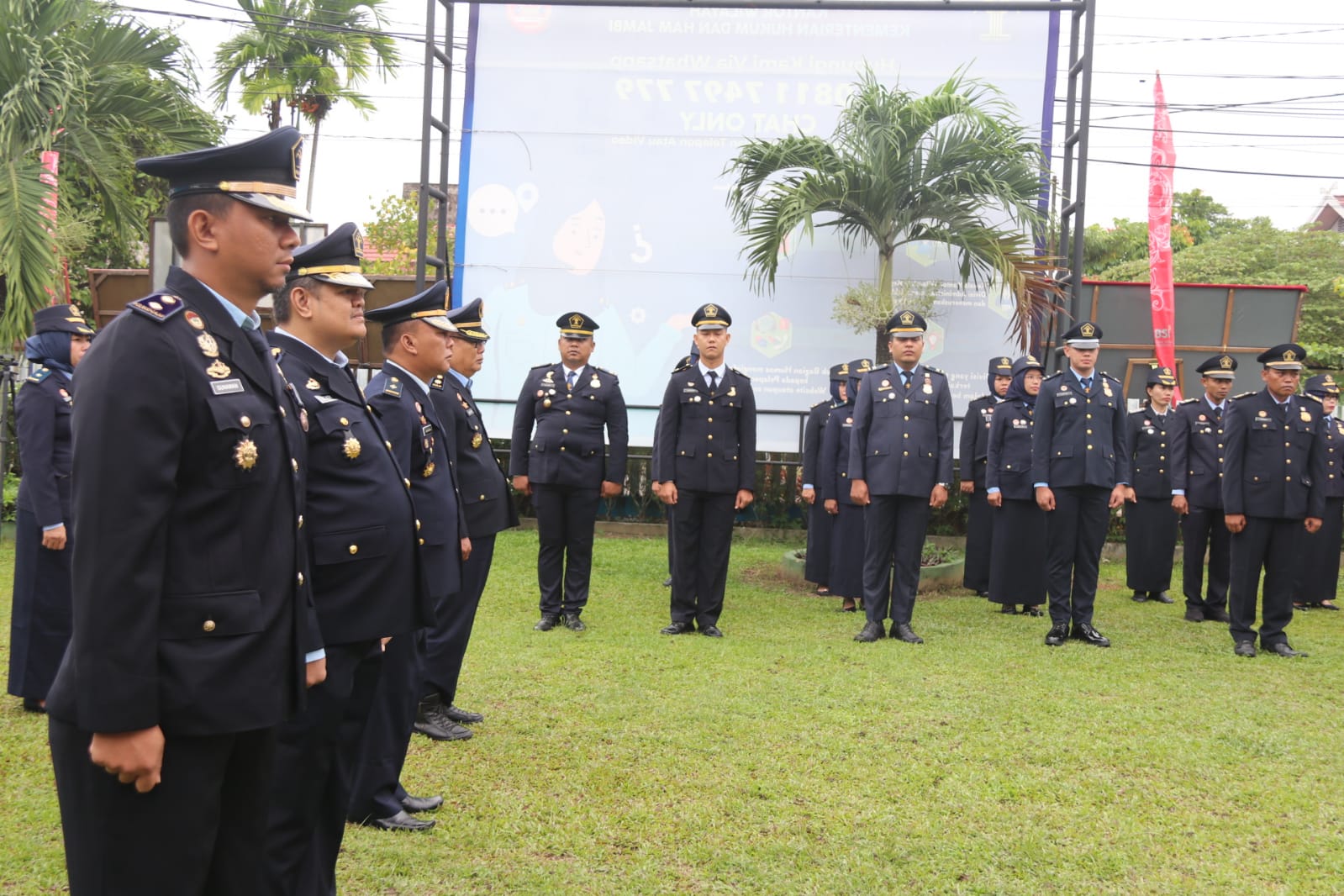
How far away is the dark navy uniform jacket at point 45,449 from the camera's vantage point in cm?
505

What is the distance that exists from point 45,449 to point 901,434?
4.98 meters

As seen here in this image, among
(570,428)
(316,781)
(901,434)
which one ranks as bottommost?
(316,781)

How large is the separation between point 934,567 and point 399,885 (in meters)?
7.24

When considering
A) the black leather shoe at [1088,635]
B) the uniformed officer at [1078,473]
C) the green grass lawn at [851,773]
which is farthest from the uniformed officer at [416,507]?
the black leather shoe at [1088,635]

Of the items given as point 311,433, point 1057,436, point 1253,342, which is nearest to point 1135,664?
point 1057,436

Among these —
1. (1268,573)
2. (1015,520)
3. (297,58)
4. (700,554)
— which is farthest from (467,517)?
(297,58)

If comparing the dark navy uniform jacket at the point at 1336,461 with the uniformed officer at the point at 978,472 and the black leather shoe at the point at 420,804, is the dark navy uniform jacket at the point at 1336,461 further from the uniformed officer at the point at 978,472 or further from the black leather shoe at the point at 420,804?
the black leather shoe at the point at 420,804

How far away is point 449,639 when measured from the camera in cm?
480

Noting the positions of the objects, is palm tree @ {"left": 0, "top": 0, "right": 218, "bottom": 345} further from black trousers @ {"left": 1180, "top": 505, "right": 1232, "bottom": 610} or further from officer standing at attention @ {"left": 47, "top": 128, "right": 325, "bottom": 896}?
black trousers @ {"left": 1180, "top": 505, "right": 1232, "bottom": 610}

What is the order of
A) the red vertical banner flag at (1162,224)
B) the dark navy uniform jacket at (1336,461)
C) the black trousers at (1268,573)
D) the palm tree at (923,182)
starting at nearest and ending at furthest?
the black trousers at (1268,573)
the dark navy uniform jacket at (1336,461)
the palm tree at (923,182)
the red vertical banner flag at (1162,224)

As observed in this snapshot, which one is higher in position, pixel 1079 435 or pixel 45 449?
pixel 1079 435

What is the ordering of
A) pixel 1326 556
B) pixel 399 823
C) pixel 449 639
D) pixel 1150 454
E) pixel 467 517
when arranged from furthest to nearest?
pixel 1150 454 → pixel 1326 556 → pixel 467 517 → pixel 449 639 → pixel 399 823

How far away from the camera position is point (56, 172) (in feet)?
31.8

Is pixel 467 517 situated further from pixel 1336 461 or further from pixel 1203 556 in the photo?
pixel 1336 461
